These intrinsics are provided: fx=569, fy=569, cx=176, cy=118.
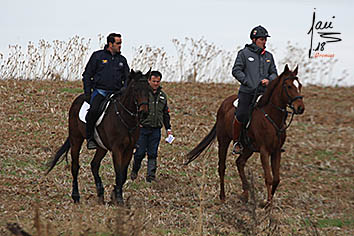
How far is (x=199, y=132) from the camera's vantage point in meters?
17.0

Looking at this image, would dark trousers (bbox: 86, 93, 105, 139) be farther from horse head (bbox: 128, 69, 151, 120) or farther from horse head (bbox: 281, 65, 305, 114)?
horse head (bbox: 281, 65, 305, 114)

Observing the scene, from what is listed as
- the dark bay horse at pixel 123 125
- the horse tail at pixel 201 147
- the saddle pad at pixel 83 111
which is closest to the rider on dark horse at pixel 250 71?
the horse tail at pixel 201 147

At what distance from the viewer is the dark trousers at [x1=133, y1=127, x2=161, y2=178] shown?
11.8 meters

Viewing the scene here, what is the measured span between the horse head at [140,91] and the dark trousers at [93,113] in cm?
82

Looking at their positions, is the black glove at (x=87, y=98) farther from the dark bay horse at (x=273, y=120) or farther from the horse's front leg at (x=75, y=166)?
the dark bay horse at (x=273, y=120)

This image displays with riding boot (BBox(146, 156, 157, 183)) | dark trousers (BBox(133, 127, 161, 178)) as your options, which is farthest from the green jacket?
riding boot (BBox(146, 156, 157, 183))

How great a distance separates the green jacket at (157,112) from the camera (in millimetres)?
11789

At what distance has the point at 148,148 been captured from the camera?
39.5 ft

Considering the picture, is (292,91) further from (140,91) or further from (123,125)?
(123,125)

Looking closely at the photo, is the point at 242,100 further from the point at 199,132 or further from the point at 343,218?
the point at 199,132

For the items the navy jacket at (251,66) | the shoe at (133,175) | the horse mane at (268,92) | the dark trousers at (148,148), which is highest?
the navy jacket at (251,66)

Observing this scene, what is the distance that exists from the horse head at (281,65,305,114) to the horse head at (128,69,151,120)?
7.50 feet

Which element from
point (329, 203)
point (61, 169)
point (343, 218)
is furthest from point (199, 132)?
point (343, 218)

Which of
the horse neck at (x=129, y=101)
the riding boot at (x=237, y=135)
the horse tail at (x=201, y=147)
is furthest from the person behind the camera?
the horse tail at (x=201, y=147)
